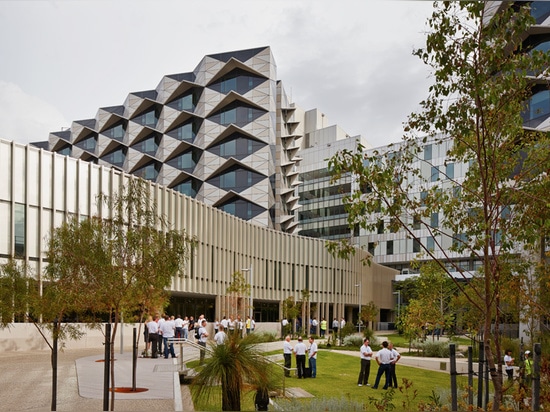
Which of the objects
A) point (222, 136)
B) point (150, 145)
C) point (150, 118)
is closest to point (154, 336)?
point (222, 136)

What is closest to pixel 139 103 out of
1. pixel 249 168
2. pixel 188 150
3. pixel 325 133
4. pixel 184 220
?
pixel 188 150

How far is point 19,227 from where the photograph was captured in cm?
3500

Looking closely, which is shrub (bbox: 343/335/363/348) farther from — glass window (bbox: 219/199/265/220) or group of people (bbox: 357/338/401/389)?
glass window (bbox: 219/199/265/220)

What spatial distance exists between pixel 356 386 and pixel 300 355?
7.83 feet

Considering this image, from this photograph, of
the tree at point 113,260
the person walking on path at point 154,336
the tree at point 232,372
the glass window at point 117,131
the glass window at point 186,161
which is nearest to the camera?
the tree at point 232,372

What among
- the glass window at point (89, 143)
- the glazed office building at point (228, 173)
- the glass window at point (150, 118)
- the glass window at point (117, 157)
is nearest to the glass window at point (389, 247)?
the glazed office building at point (228, 173)

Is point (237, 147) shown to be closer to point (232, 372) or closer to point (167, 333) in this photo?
point (167, 333)

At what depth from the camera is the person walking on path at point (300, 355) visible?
24.4 m

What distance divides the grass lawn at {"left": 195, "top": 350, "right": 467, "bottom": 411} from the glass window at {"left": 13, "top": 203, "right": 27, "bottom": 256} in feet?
52.7

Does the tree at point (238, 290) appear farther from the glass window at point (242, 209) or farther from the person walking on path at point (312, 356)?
the glass window at point (242, 209)

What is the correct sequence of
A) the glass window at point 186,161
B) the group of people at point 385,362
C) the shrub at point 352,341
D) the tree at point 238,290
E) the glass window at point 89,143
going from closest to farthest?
the group of people at point 385,362
the shrub at point 352,341
the tree at point 238,290
the glass window at point 186,161
the glass window at point 89,143

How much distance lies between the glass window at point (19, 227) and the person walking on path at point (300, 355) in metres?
17.6

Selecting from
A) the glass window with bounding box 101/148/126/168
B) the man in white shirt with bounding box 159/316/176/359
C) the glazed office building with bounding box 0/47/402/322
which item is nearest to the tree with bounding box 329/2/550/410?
the man in white shirt with bounding box 159/316/176/359

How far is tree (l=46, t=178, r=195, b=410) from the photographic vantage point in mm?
14414
